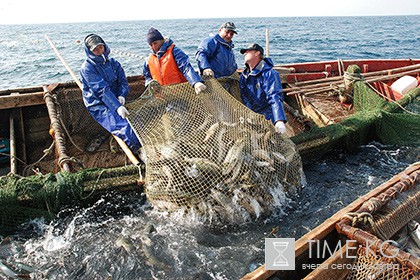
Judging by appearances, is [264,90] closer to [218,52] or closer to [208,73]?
[208,73]

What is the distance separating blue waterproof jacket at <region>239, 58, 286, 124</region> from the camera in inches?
223

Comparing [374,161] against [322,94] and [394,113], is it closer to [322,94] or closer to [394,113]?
[394,113]

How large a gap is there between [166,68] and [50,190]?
9.46 feet

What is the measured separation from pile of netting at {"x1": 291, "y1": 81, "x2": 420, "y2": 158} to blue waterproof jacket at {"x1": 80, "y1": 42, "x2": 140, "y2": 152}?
117 inches

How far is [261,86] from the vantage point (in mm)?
6105

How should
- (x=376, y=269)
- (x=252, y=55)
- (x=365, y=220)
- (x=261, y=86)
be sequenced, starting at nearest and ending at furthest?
(x=376, y=269), (x=365, y=220), (x=252, y=55), (x=261, y=86)

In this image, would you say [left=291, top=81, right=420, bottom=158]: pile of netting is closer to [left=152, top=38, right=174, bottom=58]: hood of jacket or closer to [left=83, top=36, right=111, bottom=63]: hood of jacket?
[left=152, top=38, right=174, bottom=58]: hood of jacket

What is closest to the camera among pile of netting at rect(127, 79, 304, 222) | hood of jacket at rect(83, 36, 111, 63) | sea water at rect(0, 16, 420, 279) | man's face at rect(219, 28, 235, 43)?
sea water at rect(0, 16, 420, 279)

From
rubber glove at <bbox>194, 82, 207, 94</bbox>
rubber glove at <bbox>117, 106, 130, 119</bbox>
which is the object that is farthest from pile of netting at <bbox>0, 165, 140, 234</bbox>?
rubber glove at <bbox>194, 82, 207, 94</bbox>

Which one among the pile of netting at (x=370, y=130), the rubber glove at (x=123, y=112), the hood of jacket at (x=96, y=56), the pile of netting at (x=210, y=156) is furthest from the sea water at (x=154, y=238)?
the hood of jacket at (x=96, y=56)

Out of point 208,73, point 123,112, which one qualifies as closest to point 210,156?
point 123,112

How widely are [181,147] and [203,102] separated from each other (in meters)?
1.02

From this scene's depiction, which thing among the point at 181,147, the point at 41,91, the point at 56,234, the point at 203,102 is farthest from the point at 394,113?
the point at 41,91

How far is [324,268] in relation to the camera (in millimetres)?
3002
